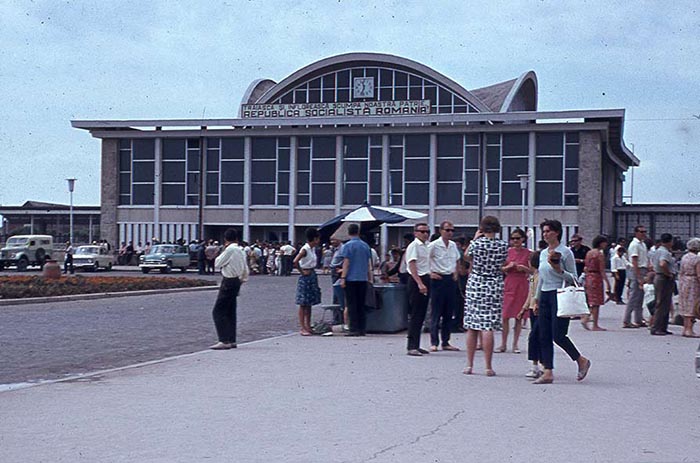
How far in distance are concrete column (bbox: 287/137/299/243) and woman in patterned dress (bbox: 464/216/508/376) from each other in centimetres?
4952

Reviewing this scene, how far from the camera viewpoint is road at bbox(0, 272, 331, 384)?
1311 cm

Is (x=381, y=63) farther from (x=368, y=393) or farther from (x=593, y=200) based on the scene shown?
(x=368, y=393)

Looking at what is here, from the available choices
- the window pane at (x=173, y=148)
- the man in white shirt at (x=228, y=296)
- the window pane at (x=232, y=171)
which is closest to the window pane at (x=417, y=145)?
the window pane at (x=232, y=171)

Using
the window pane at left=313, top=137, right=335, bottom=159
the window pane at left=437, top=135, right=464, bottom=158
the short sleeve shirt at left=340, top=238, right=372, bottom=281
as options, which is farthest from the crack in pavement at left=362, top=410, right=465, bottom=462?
the window pane at left=313, top=137, right=335, bottom=159

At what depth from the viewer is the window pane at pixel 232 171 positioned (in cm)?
6244

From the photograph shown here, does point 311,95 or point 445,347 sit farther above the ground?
point 311,95

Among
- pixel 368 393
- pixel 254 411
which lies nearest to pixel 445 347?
pixel 368 393

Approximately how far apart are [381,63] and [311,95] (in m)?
5.51

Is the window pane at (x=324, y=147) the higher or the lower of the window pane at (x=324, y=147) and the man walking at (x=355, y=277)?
the higher

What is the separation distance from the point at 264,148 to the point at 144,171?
7993mm

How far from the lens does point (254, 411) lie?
9109mm

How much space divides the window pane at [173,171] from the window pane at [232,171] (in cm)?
272

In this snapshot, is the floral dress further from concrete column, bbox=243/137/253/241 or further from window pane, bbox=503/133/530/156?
concrete column, bbox=243/137/253/241

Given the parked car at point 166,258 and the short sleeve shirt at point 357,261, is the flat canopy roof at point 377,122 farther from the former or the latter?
the short sleeve shirt at point 357,261
